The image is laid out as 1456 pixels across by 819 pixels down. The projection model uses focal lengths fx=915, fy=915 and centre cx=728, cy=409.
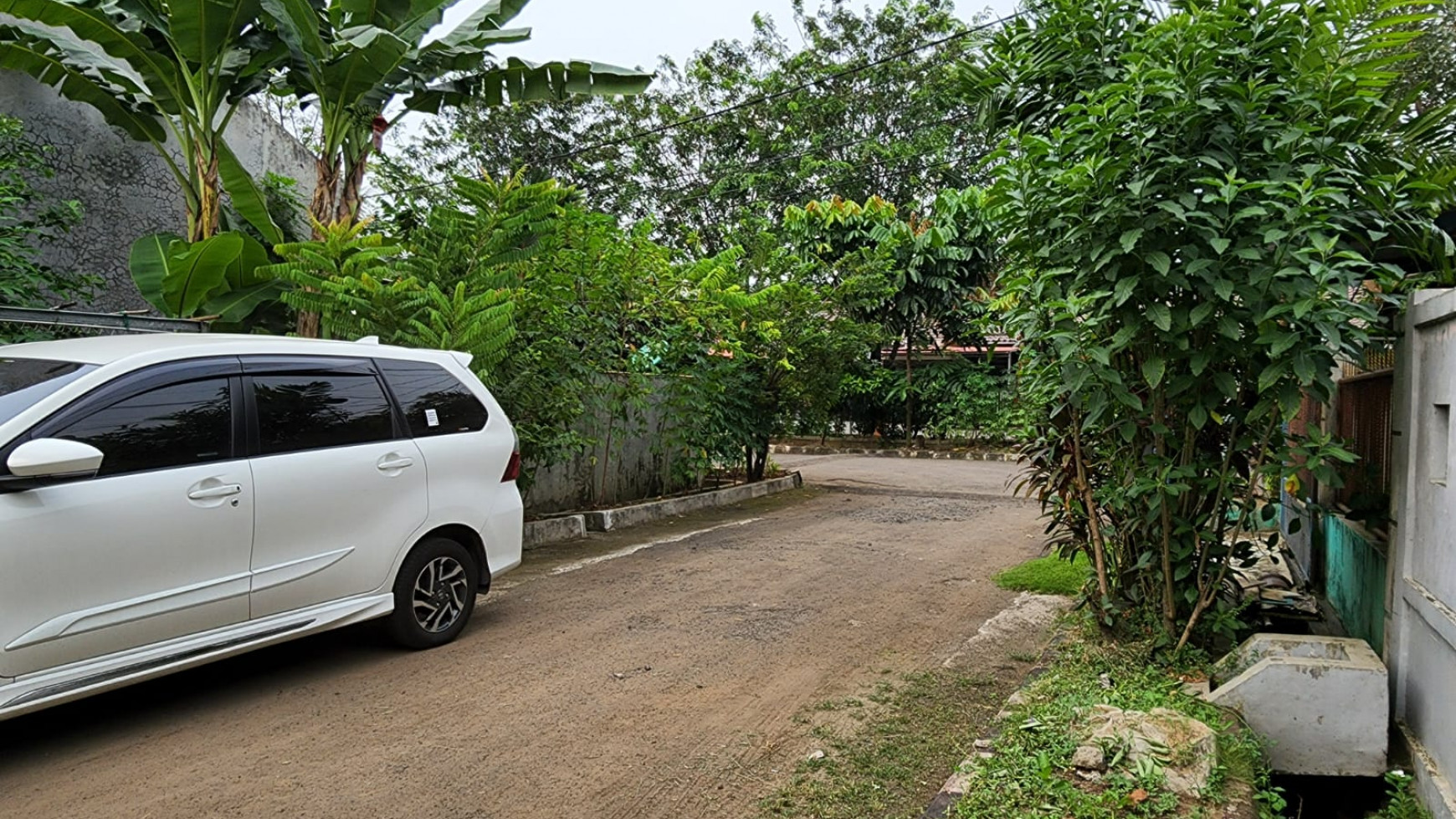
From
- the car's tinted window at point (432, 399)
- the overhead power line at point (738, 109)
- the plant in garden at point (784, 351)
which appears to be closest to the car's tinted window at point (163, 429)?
the car's tinted window at point (432, 399)

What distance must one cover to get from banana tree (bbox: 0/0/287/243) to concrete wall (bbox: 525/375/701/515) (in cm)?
365

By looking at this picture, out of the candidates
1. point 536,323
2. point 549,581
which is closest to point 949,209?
point 536,323

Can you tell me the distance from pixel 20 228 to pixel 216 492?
4.23 metres

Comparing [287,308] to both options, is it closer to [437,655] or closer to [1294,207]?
[437,655]

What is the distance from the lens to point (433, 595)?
5.33 meters

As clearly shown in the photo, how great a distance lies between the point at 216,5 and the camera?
7355 millimetres

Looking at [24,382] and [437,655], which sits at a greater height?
[24,382]

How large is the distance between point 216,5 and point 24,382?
189 inches

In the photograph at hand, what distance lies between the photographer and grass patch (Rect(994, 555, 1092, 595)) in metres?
7.00

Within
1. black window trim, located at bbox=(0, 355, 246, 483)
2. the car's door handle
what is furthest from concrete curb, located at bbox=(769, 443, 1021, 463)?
the car's door handle

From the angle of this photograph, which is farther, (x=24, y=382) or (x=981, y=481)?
(x=981, y=481)

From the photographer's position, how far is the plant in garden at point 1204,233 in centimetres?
389

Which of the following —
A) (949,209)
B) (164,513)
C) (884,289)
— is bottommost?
(164,513)

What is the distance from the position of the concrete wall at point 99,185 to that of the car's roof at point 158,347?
573cm
